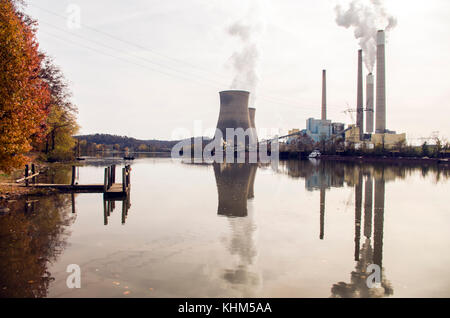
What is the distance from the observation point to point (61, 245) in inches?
278

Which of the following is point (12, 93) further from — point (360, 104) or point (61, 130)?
point (360, 104)

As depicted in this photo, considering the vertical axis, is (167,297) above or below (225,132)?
below

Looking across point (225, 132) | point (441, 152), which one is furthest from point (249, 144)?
point (441, 152)

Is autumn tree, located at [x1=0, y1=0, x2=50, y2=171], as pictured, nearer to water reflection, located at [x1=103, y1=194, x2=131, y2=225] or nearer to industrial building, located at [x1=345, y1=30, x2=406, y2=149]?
water reflection, located at [x1=103, y1=194, x2=131, y2=225]

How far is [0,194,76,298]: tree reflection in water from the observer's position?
502cm

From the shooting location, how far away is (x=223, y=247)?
23.4 feet

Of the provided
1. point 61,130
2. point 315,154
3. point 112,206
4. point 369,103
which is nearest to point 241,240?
point 112,206

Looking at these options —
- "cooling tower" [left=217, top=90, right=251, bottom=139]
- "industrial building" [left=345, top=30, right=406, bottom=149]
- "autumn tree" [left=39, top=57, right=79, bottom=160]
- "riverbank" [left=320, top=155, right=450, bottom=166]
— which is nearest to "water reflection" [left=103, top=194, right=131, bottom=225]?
"autumn tree" [left=39, top=57, right=79, bottom=160]

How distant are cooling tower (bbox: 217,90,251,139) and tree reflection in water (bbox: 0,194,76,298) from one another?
40.1 meters

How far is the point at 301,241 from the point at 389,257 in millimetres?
1816

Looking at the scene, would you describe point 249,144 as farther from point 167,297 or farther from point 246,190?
point 167,297

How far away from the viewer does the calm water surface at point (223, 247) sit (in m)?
5.15

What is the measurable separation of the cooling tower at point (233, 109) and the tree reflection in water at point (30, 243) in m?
40.1

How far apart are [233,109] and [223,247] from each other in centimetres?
4446
